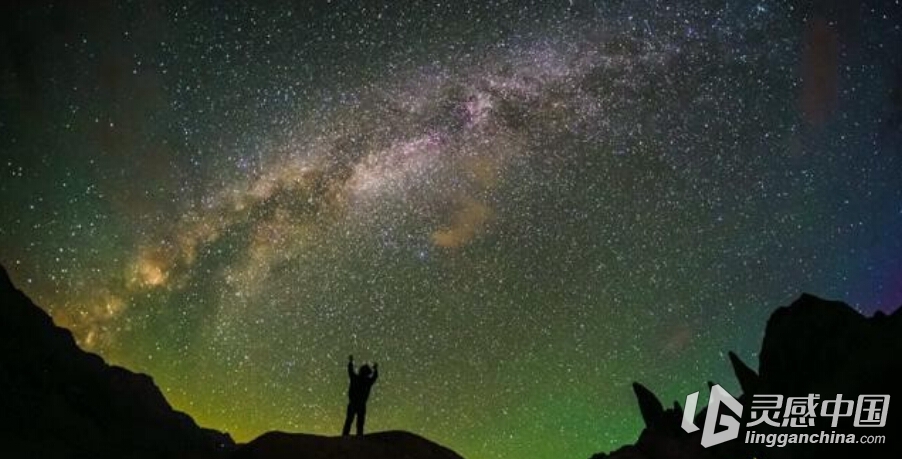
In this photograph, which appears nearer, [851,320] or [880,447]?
[880,447]

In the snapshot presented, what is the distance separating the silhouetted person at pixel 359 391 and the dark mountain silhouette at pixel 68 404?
7.01m

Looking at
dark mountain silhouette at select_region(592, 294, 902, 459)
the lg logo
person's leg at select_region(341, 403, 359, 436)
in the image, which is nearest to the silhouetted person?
person's leg at select_region(341, 403, 359, 436)

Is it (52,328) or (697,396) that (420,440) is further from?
(52,328)

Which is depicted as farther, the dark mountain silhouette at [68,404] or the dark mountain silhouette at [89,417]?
the dark mountain silhouette at [68,404]

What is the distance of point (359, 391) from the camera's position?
834 inches

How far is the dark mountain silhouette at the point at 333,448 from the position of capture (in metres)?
18.3

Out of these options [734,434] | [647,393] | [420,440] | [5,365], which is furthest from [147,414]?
[734,434]

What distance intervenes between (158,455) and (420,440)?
19392 millimetres

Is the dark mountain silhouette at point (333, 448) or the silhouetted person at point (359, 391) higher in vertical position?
the silhouetted person at point (359, 391)

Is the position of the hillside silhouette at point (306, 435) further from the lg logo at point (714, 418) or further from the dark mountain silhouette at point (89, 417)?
the lg logo at point (714, 418)

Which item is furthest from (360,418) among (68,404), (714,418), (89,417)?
(68,404)

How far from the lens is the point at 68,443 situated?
1097 inches

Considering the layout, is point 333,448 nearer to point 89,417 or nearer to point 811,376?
point 811,376

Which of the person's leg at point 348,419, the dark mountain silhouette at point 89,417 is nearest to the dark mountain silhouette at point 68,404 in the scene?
the dark mountain silhouette at point 89,417
